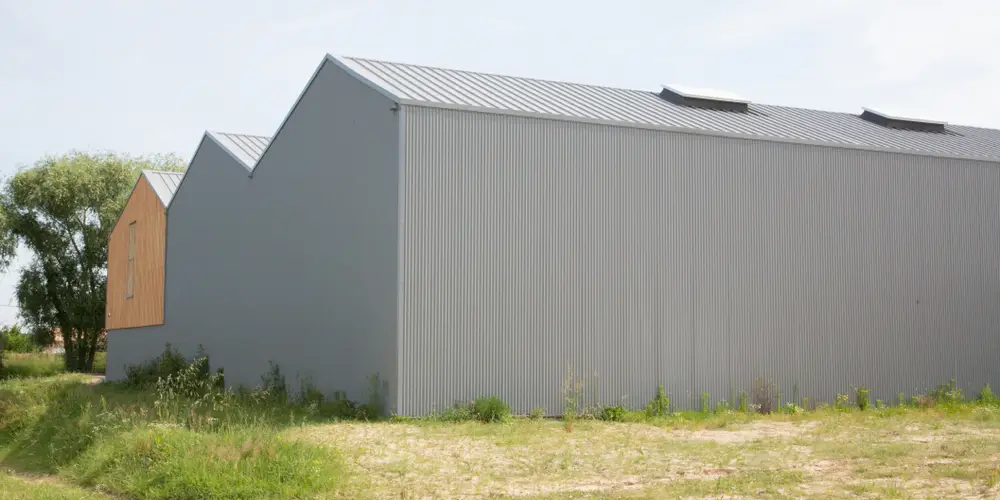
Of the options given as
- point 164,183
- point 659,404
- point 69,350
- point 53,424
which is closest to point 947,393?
point 659,404

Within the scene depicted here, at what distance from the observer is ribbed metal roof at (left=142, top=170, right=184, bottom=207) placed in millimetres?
31578

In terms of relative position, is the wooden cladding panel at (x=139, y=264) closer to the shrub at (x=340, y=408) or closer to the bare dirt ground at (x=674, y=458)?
the shrub at (x=340, y=408)

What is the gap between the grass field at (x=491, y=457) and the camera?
10.5m

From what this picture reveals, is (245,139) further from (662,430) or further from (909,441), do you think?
(909,441)

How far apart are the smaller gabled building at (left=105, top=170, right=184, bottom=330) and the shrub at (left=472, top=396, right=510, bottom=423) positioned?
17.0m

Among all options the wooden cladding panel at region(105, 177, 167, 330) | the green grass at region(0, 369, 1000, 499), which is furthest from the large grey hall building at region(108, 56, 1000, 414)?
the wooden cladding panel at region(105, 177, 167, 330)

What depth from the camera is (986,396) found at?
66.6 feet

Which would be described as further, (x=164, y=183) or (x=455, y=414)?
(x=164, y=183)

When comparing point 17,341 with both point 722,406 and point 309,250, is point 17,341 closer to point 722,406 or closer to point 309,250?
point 309,250

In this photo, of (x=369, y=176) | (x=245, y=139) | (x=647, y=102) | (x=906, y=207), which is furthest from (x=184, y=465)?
(x=245, y=139)

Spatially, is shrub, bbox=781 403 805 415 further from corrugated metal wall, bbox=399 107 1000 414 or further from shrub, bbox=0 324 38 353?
shrub, bbox=0 324 38 353

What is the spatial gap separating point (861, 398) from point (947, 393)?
6.66ft

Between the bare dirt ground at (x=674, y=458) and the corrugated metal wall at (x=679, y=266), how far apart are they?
1.55 m

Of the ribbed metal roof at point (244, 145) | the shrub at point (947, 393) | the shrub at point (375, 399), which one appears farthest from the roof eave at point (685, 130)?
the ribbed metal roof at point (244, 145)
